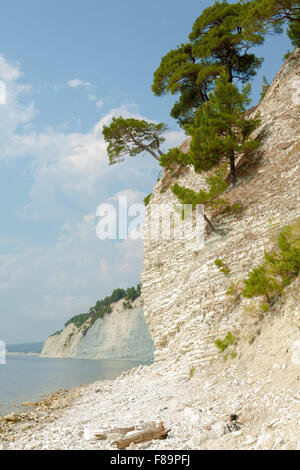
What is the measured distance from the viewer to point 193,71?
2497 centimetres

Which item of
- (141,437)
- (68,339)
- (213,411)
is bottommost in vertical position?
(68,339)

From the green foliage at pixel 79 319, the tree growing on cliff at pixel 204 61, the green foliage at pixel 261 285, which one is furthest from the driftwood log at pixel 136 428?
the green foliage at pixel 79 319

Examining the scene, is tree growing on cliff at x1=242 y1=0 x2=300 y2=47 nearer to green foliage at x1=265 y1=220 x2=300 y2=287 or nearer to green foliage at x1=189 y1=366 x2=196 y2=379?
green foliage at x1=265 y1=220 x2=300 y2=287

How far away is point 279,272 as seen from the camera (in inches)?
419

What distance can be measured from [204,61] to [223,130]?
404 inches

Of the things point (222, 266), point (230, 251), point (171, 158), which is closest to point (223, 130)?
point (171, 158)

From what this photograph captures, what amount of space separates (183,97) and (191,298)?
59.6 ft

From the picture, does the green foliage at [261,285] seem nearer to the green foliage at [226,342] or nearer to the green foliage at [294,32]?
the green foliage at [226,342]

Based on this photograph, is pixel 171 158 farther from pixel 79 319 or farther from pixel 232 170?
pixel 79 319

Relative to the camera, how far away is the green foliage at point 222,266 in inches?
539

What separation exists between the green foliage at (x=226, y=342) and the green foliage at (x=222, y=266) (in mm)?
2736

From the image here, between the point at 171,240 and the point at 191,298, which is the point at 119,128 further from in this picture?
the point at 191,298

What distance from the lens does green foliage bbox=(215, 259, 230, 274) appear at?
13688 millimetres
